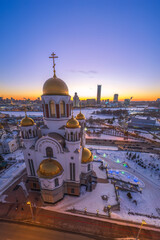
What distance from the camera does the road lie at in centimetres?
1005

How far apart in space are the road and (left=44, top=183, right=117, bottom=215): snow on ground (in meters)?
2.29

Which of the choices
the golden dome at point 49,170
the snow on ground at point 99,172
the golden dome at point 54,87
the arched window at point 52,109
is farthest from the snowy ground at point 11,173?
the golden dome at point 54,87

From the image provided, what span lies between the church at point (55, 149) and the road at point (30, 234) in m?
2.96

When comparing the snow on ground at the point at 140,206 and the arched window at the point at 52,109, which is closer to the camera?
the snow on ground at the point at 140,206

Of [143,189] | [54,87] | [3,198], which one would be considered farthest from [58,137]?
[143,189]

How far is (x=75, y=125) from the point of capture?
39.5ft

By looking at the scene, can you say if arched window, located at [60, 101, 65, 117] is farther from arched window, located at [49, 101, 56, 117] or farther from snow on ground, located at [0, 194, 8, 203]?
snow on ground, located at [0, 194, 8, 203]

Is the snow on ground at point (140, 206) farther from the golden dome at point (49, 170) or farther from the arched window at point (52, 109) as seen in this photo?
the arched window at point (52, 109)

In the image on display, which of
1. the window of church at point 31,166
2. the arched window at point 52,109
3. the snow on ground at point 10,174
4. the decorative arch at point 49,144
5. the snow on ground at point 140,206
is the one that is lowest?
the snow on ground at point 140,206

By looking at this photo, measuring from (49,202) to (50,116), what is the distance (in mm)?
11934

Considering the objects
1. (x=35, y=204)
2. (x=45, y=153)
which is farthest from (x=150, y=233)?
(x=45, y=153)

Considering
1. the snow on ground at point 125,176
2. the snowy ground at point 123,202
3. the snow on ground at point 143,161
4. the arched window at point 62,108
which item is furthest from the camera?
the snow on ground at point 143,161

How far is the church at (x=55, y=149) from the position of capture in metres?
12.3

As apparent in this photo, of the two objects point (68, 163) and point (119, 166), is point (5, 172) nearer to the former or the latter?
point (68, 163)
